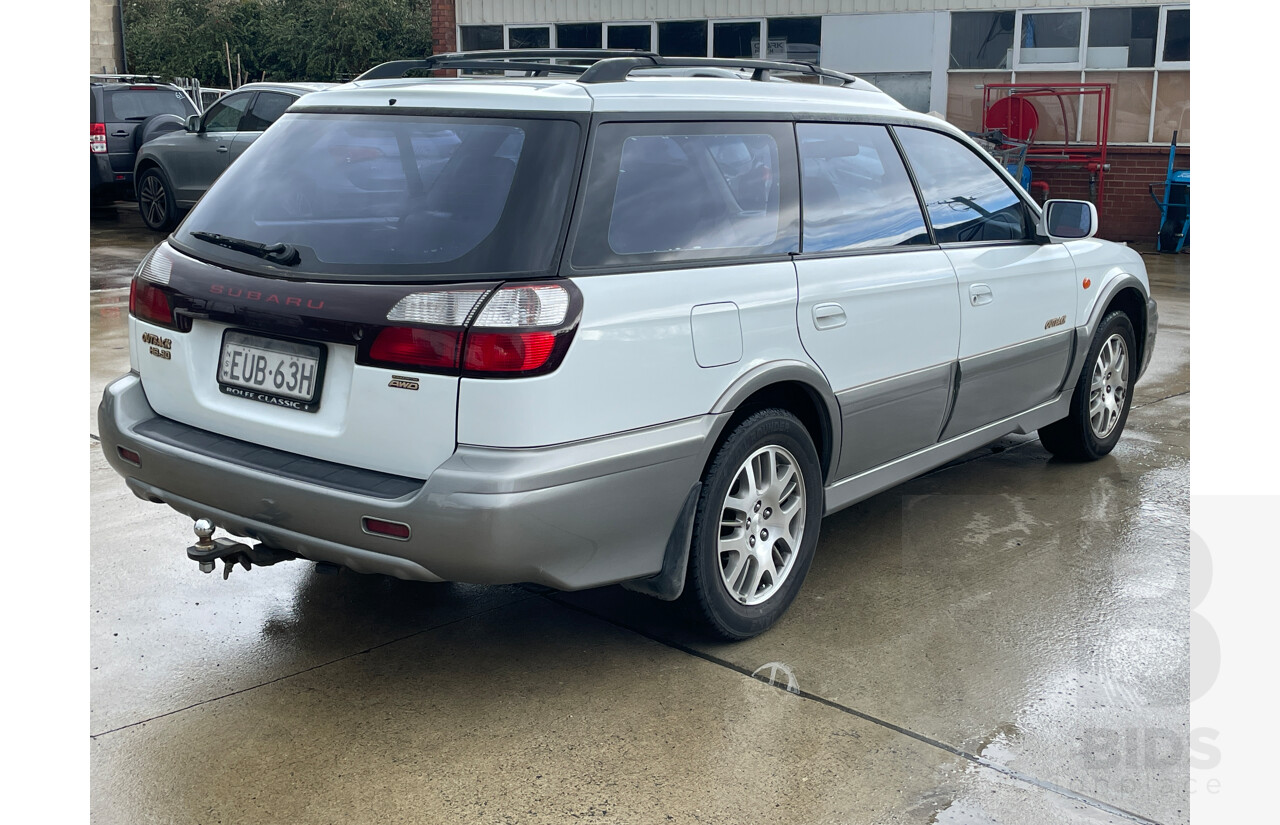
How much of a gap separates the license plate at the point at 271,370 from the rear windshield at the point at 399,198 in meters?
0.21

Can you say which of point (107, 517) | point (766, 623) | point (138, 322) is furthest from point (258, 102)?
point (766, 623)

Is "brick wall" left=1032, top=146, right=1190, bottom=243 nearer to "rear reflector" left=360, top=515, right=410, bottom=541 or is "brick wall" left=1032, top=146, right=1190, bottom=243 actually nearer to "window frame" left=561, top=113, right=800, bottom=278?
"window frame" left=561, top=113, right=800, bottom=278

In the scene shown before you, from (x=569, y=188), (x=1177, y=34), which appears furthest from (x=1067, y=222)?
(x=1177, y=34)

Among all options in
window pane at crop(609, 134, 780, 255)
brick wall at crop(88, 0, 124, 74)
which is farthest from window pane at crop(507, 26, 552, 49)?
brick wall at crop(88, 0, 124, 74)

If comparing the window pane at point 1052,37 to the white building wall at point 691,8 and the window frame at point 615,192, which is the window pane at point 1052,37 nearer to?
the white building wall at point 691,8

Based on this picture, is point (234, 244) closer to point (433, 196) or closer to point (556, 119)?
point (433, 196)

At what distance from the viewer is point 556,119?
327 centimetres

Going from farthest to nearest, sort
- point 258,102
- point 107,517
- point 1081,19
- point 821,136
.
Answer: point 1081,19 → point 258,102 → point 107,517 → point 821,136

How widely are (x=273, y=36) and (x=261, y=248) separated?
3311cm

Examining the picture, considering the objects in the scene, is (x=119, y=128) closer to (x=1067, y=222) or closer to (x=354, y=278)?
(x=1067, y=222)

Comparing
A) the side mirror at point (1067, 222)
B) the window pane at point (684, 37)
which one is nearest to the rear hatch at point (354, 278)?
the side mirror at point (1067, 222)

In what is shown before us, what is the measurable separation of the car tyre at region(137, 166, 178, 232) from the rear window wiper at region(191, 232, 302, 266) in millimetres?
12118

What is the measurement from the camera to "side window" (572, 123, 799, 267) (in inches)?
130
